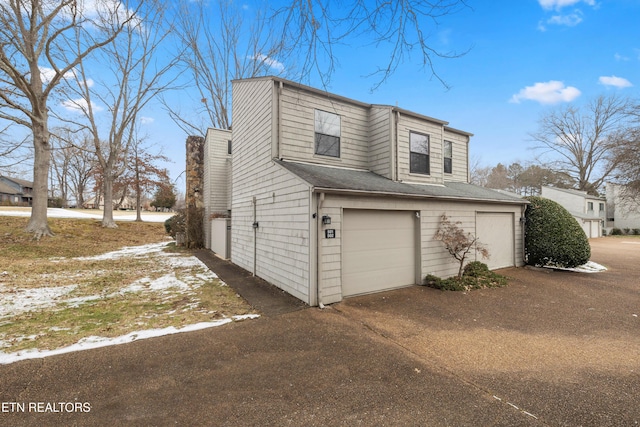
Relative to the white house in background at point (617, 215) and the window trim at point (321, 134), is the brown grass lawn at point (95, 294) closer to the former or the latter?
the window trim at point (321, 134)

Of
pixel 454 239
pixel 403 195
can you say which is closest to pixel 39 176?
pixel 403 195

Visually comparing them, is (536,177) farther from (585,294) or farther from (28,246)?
(28,246)

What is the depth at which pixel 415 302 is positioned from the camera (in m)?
5.57

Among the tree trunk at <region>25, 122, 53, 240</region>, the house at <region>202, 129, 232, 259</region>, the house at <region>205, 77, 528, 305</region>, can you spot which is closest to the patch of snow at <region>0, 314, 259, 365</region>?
the house at <region>205, 77, 528, 305</region>

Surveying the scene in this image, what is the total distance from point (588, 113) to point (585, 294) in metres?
34.2

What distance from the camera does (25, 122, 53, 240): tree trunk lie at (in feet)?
40.8

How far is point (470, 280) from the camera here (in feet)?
22.6

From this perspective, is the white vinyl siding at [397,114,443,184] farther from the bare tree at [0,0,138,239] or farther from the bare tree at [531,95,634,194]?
the bare tree at [531,95,634,194]

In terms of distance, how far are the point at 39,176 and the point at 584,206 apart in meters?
40.4

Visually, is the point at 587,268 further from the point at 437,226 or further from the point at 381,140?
the point at 381,140

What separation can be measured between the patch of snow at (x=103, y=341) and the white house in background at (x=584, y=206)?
29.8m

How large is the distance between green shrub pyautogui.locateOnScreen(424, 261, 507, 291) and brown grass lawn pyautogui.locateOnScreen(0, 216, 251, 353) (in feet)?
14.5

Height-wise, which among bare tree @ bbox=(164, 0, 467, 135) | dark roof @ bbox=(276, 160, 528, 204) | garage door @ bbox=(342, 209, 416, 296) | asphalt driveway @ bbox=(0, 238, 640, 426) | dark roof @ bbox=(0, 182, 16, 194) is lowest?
asphalt driveway @ bbox=(0, 238, 640, 426)

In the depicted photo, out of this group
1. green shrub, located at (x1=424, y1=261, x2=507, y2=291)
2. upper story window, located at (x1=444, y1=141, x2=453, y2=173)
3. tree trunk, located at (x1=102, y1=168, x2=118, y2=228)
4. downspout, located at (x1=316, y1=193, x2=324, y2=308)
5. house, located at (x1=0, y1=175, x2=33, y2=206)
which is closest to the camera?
downspout, located at (x1=316, y1=193, x2=324, y2=308)
